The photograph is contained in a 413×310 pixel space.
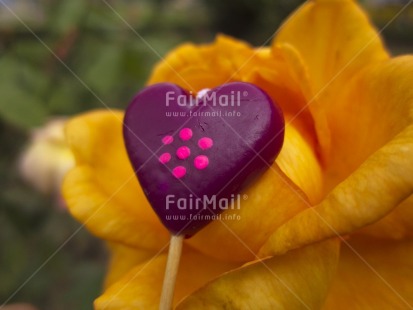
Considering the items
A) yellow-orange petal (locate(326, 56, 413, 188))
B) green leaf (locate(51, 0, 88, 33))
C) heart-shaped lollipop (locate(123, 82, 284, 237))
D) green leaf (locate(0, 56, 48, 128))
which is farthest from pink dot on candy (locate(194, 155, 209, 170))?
green leaf (locate(51, 0, 88, 33))

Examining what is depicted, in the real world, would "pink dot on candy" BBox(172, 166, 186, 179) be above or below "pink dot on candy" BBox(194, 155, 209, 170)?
below

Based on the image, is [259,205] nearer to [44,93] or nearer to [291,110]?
[291,110]

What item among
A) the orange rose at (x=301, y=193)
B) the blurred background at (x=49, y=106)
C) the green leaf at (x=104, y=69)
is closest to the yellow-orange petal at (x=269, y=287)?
the orange rose at (x=301, y=193)

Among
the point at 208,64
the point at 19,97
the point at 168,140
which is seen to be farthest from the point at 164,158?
the point at 19,97

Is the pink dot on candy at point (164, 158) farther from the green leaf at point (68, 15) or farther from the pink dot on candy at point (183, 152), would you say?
the green leaf at point (68, 15)

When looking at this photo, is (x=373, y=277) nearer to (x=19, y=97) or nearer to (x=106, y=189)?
(x=106, y=189)

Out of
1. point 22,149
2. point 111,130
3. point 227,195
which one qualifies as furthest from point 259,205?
point 22,149

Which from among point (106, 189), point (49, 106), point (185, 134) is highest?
point (185, 134)

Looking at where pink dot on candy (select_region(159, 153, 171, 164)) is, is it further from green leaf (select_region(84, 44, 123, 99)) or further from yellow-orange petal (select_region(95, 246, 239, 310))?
green leaf (select_region(84, 44, 123, 99))
